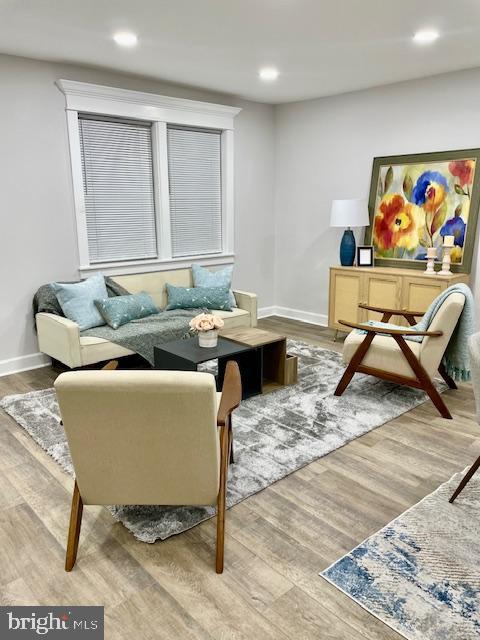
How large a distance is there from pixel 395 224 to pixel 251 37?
236cm

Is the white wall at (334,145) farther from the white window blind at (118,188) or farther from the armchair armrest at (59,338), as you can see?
the armchair armrest at (59,338)

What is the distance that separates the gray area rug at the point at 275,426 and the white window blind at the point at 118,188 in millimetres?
1664

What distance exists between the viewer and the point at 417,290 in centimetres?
446

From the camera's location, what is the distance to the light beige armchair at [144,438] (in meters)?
1.73

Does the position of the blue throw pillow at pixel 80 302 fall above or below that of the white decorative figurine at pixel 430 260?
below

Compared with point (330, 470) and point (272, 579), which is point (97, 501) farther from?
point (330, 470)

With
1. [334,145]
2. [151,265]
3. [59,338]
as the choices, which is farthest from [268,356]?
[334,145]

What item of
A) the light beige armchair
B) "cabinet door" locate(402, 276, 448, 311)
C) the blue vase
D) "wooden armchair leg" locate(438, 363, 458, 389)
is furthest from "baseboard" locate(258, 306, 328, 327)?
the light beige armchair

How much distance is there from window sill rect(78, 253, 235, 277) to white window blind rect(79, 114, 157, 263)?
97 mm

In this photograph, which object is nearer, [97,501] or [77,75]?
→ [97,501]

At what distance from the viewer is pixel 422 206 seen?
15.5 feet

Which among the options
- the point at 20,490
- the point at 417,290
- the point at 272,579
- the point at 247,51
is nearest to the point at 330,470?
the point at 272,579

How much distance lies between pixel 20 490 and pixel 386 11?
3433 mm

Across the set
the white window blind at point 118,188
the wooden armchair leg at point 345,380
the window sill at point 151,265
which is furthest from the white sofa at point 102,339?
the wooden armchair leg at point 345,380
